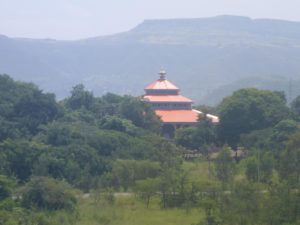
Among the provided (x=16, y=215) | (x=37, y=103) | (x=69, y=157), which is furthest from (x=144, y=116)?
(x=16, y=215)

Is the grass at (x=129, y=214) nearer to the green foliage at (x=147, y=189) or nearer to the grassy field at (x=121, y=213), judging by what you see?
the grassy field at (x=121, y=213)

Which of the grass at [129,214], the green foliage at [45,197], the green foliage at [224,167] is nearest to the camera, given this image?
the grass at [129,214]

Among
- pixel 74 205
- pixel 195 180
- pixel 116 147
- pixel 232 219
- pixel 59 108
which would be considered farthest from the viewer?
pixel 59 108

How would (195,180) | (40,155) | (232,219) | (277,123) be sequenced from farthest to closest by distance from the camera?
(277,123), (40,155), (195,180), (232,219)

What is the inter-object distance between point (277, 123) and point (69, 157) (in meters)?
14.1

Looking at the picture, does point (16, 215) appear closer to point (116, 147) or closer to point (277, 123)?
point (116, 147)

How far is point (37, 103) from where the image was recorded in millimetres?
49969

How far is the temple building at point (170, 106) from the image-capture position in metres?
56.6

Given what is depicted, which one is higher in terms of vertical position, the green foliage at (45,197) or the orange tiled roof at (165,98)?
the orange tiled roof at (165,98)

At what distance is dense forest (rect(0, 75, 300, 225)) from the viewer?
29.7 meters

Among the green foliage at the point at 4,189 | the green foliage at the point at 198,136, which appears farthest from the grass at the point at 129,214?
the green foliage at the point at 198,136

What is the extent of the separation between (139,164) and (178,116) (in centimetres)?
1931

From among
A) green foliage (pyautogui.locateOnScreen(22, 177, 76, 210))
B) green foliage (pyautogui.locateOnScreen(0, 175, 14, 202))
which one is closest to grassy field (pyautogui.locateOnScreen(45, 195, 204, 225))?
green foliage (pyautogui.locateOnScreen(22, 177, 76, 210))

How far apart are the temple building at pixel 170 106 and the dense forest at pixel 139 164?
2803 mm
